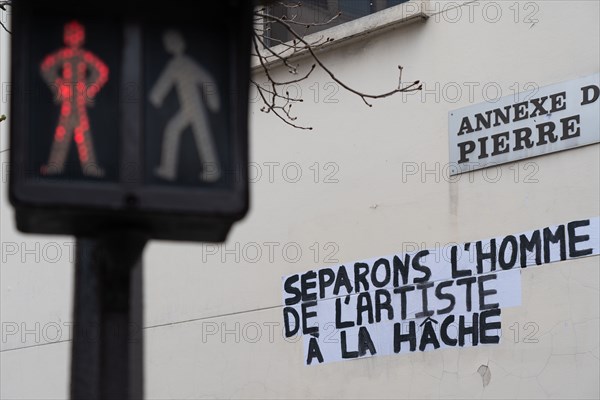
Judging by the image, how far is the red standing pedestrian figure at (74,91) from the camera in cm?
218

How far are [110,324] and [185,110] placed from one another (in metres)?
0.46

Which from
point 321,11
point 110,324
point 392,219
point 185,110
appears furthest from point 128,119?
point 321,11

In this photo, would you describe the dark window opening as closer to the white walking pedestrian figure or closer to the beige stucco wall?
the beige stucco wall

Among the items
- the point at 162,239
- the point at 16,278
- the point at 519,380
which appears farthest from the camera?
the point at 16,278

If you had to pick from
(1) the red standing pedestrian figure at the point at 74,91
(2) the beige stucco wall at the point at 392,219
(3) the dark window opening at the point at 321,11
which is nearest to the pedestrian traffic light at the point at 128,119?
(1) the red standing pedestrian figure at the point at 74,91

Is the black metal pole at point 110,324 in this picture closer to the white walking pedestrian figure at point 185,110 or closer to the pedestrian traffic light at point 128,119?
the pedestrian traffic light at point 128,119

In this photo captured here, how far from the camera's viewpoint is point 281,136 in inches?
353

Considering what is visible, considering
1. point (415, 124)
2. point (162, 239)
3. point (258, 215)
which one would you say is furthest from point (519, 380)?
point (162, 239)

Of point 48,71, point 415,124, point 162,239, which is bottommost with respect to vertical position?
point 162,239

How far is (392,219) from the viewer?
26.5 ft

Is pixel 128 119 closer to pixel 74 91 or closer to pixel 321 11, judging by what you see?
pixel 74 91

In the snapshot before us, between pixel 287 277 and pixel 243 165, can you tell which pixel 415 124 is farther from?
pixel 243 165

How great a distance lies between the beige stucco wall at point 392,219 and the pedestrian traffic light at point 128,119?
504 cm

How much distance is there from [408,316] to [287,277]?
1.15m
